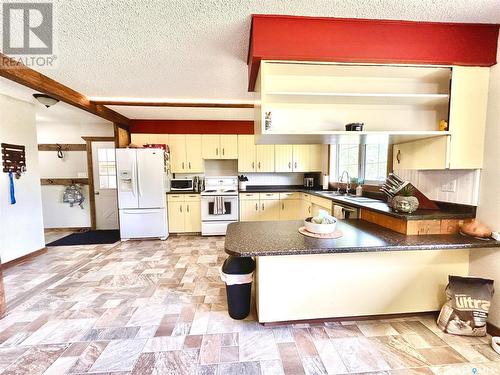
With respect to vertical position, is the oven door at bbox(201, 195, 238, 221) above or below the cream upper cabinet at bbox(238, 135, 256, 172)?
below

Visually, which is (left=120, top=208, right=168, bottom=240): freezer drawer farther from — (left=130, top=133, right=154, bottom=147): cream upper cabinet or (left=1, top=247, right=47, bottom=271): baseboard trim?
(left=130, top=133, right=154, bottom=147): cream upper cabinet

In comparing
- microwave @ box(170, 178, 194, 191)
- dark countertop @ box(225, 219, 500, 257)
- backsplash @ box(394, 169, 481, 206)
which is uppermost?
backsplash @ box(394, 169, 481, 206)

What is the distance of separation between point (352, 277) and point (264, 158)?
3.35 meters

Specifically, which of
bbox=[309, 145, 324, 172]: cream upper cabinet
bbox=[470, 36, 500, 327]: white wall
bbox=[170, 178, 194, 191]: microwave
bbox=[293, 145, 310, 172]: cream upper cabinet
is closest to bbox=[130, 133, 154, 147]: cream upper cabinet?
bbox=[170, 178, 194, 191]: microwave

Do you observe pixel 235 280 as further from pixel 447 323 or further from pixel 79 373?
pixel 447 323

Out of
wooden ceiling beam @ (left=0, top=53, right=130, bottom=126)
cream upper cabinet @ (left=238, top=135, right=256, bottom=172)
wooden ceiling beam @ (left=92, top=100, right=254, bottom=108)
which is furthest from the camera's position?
cream upper cabinet @ (left=238, top=135, right=256, bottom=172)

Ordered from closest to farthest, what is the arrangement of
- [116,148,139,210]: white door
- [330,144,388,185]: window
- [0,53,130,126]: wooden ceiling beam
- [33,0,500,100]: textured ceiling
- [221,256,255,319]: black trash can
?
[33,0,500,100]: textured ceiling, [221,256,255,319]: black trash can, [0,53,130,126]: wooden ceiling beam, [330,144,388,185]: window, [116,148,139,210]: white door

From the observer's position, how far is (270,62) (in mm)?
1703

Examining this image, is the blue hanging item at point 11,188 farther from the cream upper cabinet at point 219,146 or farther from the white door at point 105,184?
the cream upper cabinet at point 219,146

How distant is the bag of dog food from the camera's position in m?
1.74

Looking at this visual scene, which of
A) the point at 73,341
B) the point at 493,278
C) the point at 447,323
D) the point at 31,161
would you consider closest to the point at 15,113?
the point at 31,161

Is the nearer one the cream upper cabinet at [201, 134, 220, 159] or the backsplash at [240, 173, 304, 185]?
the cream upper cabinet at [201, 134, 220, 159]

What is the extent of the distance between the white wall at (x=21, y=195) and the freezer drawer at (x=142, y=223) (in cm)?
123

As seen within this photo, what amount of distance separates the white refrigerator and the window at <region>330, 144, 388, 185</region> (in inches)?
133
